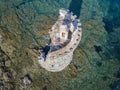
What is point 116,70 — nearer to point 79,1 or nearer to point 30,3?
point 79,1

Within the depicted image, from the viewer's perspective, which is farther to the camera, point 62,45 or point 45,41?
point 45,41

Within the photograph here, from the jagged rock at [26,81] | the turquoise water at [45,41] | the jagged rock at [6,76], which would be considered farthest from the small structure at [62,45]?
the jagged rock at [6,76]

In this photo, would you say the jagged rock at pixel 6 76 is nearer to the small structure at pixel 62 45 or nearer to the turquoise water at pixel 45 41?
the turquoise water at pixel 45 41

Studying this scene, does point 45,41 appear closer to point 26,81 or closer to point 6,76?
point 26,81

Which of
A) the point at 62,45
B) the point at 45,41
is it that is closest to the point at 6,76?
the point at 45,41

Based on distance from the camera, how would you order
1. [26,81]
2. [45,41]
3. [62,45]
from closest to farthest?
1. [26,81]
2. [62,45]
3. [45,41]

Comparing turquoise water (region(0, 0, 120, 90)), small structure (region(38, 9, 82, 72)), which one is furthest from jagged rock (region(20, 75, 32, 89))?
small structure (region(38, 9, 82, 72))

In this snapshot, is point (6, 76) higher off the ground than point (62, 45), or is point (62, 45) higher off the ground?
point (62, 45)
